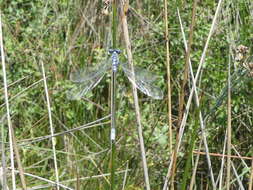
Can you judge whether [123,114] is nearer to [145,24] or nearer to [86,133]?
[86,133]

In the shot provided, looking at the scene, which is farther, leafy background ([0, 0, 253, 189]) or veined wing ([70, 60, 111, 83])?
leafy background ([0, 0, 253, 189])

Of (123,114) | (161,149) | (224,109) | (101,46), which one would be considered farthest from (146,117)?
(101,46)

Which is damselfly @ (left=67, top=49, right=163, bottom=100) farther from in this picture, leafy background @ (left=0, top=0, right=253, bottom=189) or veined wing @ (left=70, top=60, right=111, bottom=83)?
leafy background @ (left=0, top=0, right=253, bottom=189)

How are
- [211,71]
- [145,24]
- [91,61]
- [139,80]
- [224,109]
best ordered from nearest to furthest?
[139,80] < [224,109] < [211,71] < [145,24] < [91,61]

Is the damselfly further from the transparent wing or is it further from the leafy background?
the leafy background

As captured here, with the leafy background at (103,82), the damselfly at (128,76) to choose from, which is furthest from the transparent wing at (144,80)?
the leafy background at (103,82)

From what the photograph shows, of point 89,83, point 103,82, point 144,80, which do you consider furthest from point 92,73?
point 103,82

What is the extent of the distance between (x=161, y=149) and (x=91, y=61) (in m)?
0.78

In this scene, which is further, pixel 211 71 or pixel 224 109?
pixel 211 71

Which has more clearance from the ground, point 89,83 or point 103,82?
point 89,83

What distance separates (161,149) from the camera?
2227 millimetres

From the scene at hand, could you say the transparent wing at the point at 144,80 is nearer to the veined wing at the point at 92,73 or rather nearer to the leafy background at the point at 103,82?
the veined wing at the point at 92,73

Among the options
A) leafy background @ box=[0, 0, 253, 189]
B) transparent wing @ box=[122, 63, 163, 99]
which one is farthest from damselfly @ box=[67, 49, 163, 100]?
leafy background @ box=[0, 0, 253, 189]

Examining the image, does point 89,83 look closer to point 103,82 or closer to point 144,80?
point 144,80
